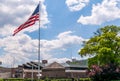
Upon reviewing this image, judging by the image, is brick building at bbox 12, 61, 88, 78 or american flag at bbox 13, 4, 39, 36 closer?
american flag at bbox 13, 4, 39, 36

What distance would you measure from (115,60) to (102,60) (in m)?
2.53

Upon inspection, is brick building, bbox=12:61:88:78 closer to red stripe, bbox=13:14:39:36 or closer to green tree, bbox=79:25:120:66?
green tree, bbox=79:25:120:66

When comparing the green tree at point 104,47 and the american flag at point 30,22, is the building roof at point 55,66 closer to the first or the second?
the green tree at point 104,47

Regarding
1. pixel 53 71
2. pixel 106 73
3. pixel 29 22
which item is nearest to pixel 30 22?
pixel 29 22

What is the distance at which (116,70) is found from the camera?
1617 inches

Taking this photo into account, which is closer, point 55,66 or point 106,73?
point 106,73

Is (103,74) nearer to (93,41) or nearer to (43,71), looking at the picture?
(93,41)

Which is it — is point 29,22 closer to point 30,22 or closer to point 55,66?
point 30,22

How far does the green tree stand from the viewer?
6144cm

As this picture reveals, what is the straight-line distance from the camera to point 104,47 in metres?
61.7

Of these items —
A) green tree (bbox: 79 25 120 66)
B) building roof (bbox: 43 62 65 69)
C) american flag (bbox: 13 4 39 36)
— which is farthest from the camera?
building roof (bbox: 43 62 65 69)

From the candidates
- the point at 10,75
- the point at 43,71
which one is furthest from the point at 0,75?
the point at 43,71

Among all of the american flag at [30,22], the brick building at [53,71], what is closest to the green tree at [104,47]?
the american flag at [30,22]

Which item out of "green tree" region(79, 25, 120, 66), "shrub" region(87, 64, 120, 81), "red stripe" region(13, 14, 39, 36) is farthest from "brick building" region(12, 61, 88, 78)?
"red stripe" region(13, 14, 39, 36)
